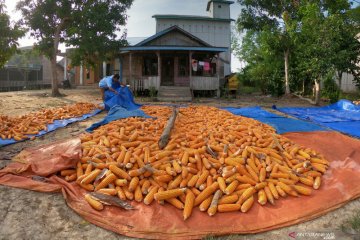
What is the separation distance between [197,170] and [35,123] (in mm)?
5436

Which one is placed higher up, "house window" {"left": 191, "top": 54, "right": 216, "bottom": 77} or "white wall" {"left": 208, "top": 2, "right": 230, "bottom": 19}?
"white wall" {"left": 208, "top": 2, "right": 230, "bottom": 19}

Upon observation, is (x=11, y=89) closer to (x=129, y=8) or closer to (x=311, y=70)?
(x=129, y=8)

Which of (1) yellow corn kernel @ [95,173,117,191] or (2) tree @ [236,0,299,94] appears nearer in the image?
(1) yellow corn kernel @ [95,173,117,191]

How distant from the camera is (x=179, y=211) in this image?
11.1 ft

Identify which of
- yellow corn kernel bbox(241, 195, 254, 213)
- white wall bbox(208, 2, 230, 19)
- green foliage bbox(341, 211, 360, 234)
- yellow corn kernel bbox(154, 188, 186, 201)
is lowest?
green foliage bbox(341, 211, 360, 234)

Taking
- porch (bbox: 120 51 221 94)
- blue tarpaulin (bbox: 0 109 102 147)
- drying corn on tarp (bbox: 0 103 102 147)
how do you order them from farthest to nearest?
1. porch (bbox: 120 51 221 94)
2. drying corn on tarp (bbox: 0 103 102 147)
3. blue tarpaulin (bbox: 0 109 102 147)

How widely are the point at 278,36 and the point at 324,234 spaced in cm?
1602

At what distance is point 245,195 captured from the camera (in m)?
3.55

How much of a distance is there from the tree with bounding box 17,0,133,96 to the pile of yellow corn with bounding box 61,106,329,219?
14.2m

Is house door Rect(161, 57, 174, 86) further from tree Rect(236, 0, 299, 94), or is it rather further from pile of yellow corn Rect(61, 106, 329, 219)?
pile of yellow corn Rect(61, 106, 329, 219)

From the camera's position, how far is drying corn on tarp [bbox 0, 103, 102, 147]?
651cm

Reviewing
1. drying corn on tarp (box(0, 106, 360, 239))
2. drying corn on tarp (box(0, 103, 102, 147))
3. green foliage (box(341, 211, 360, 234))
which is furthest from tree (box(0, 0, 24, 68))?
green foliage (box(341, 211, 360, 234))

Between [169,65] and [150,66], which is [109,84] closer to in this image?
[150,66]

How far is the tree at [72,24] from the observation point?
16891 mm
